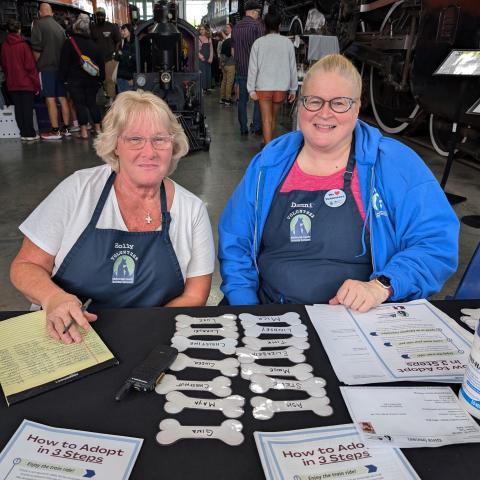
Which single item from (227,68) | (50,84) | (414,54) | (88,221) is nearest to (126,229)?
(88,221)

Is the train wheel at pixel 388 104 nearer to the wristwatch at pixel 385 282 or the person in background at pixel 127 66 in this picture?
the person in background at pixel 127 66

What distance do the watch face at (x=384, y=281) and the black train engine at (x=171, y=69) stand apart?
174 inches

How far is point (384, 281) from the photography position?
1.27m

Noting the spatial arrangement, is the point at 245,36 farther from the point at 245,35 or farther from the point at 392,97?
the point at 392,97

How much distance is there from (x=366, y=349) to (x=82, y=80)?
19.8ft

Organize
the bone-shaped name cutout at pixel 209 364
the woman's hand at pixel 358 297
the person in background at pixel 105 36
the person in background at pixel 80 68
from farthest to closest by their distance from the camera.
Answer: the person in background at pixel 105 36, the person in background at pixel 80 68, the woman's hand at pixel 358 297, the bone-shaped name cutout at pixel 209 364

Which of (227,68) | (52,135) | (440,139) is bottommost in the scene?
(52,135)

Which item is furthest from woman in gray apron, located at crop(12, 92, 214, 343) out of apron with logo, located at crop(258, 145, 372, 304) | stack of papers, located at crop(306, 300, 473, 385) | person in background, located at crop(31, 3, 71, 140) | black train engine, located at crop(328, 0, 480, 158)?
person in background, located at crop(31, 3, 71, 140)

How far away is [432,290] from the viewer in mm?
1394

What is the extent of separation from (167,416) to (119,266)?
2.18 feet

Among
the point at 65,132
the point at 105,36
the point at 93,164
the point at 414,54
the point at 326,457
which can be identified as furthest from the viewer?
the point at 105,36

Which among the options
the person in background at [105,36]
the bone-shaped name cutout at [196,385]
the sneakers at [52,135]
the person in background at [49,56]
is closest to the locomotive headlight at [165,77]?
the person in background at [49,56]

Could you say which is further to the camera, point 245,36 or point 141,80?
point 245,36

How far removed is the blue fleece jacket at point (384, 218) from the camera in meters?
1.38
